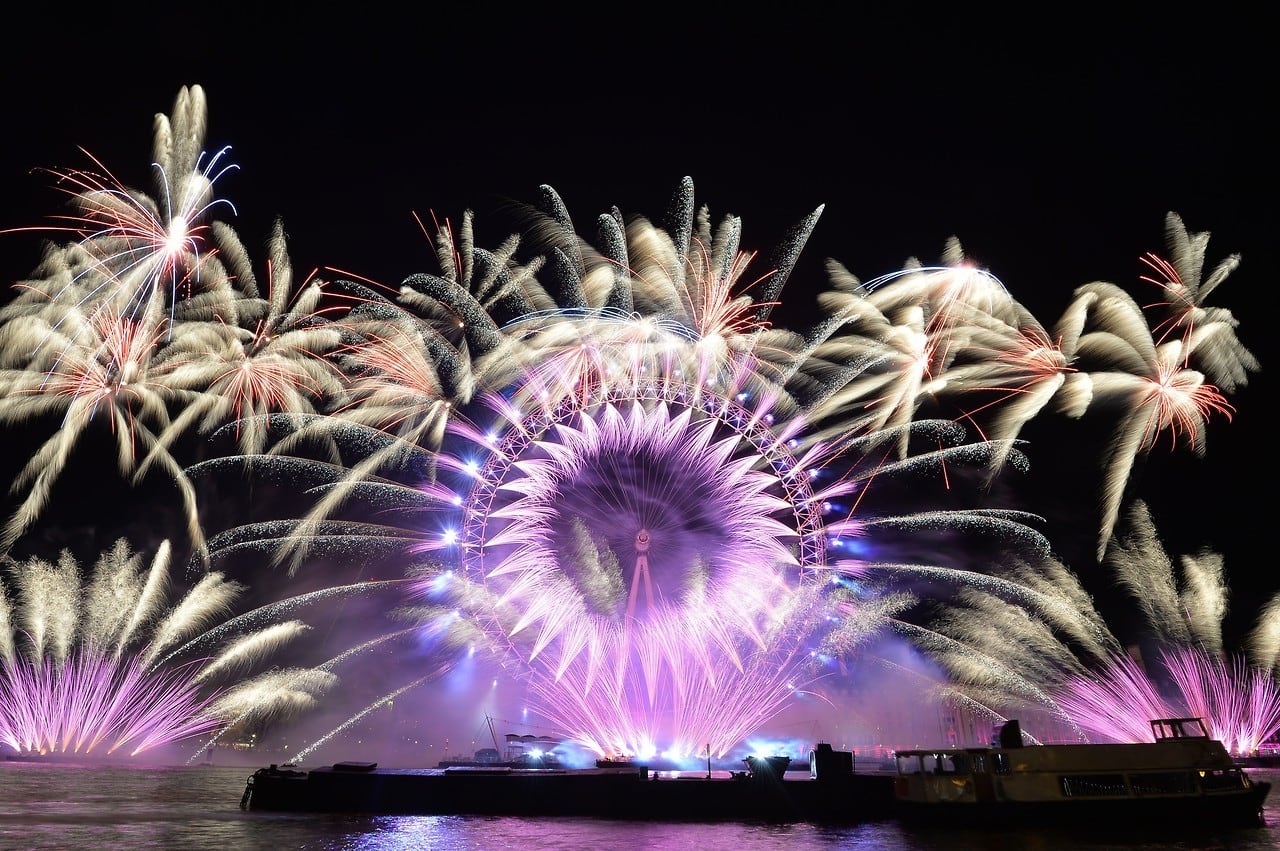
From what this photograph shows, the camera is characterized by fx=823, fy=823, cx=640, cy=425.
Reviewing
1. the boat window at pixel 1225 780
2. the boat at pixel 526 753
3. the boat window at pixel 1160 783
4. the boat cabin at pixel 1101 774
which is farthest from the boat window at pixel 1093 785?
the boat at pixel 526 753

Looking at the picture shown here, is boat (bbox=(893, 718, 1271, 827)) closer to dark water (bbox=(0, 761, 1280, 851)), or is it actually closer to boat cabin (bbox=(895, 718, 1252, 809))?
boat cabin (bbox=(895, 718, 1252, 809))

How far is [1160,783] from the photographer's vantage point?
3512 centimetres

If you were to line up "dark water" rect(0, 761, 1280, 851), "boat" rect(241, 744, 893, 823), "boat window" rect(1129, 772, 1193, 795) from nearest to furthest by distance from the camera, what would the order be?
"dark water" rect(0, 761, 1280, 851), "boat window" rect(1129, 772, 1193, 795), "boat" rect(241, 744, 893, 823)

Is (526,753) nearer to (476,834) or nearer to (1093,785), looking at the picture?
(476,834)

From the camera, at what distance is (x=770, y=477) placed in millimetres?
46562

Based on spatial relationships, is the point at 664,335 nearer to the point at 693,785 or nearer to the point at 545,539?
the point at 545,539

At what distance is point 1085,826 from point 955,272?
24.5m

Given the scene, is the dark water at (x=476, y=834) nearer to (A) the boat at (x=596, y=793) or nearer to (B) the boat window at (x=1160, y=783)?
(A) the boat at (x=596, y=793)

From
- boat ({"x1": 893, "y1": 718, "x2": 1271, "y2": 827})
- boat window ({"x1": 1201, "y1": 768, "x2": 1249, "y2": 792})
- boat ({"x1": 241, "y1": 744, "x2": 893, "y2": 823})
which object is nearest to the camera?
boat ({"x1": 893, "y1": 718, "x2": 1271, "y2": 827})

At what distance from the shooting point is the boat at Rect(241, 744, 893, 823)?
39.7m

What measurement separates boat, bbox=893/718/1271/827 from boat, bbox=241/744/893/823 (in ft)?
17.9

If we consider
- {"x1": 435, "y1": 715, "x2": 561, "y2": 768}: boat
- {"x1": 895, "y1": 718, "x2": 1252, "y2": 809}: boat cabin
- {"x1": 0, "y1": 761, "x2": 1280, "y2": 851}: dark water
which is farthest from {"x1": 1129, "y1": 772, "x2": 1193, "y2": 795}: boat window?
{"x1": 435, "y1": 715, "x2": 561, "y2": 768}: boat

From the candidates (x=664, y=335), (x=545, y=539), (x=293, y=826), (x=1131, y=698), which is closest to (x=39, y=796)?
(x=293, y=826)

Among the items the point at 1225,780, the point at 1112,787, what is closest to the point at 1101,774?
the point at 1112,787
